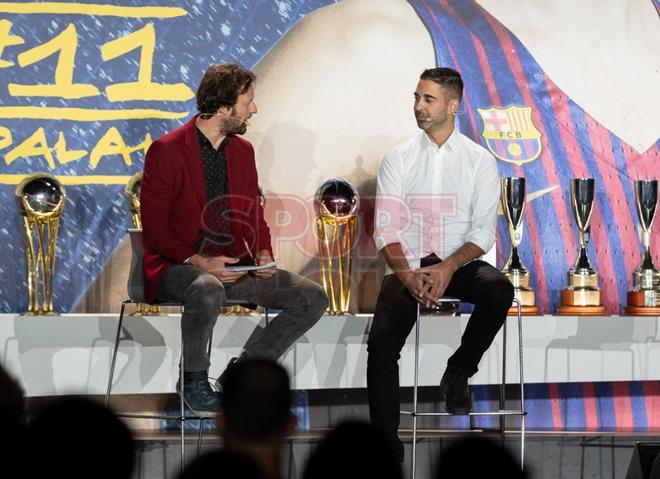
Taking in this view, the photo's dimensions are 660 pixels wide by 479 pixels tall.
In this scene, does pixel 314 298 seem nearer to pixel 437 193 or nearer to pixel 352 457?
pixel 437 193

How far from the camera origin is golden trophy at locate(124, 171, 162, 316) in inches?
164

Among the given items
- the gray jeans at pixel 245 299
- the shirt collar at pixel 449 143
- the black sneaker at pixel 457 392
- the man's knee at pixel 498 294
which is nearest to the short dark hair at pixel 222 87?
the gray jeans at pixel 245 299

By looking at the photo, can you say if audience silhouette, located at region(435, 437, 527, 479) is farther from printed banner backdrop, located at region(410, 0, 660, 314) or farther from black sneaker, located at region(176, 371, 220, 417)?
printed banner backdrop, located at region(410, 0, 660, 314)

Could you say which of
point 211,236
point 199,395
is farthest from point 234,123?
point 199,395

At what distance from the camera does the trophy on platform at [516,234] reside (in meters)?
4.48

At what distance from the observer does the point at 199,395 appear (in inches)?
129

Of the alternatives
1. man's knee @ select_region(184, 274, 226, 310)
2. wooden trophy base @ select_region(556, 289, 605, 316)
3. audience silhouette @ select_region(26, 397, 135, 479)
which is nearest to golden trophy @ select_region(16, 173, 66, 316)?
man's knee @ select_region(184, 274, 226, 310)

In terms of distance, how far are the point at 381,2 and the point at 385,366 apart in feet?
6.04

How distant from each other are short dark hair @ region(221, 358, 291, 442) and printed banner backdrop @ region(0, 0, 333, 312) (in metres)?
2.85

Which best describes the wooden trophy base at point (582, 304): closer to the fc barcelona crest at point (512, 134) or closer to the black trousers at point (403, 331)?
the fc barcelona crest at point (512, 134)

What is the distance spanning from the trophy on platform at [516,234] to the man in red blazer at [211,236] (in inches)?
48.3

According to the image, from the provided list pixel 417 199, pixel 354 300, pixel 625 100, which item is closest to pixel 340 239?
pixel 354 300

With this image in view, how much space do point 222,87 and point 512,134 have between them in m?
1.61

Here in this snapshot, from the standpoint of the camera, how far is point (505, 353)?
4.00 m
